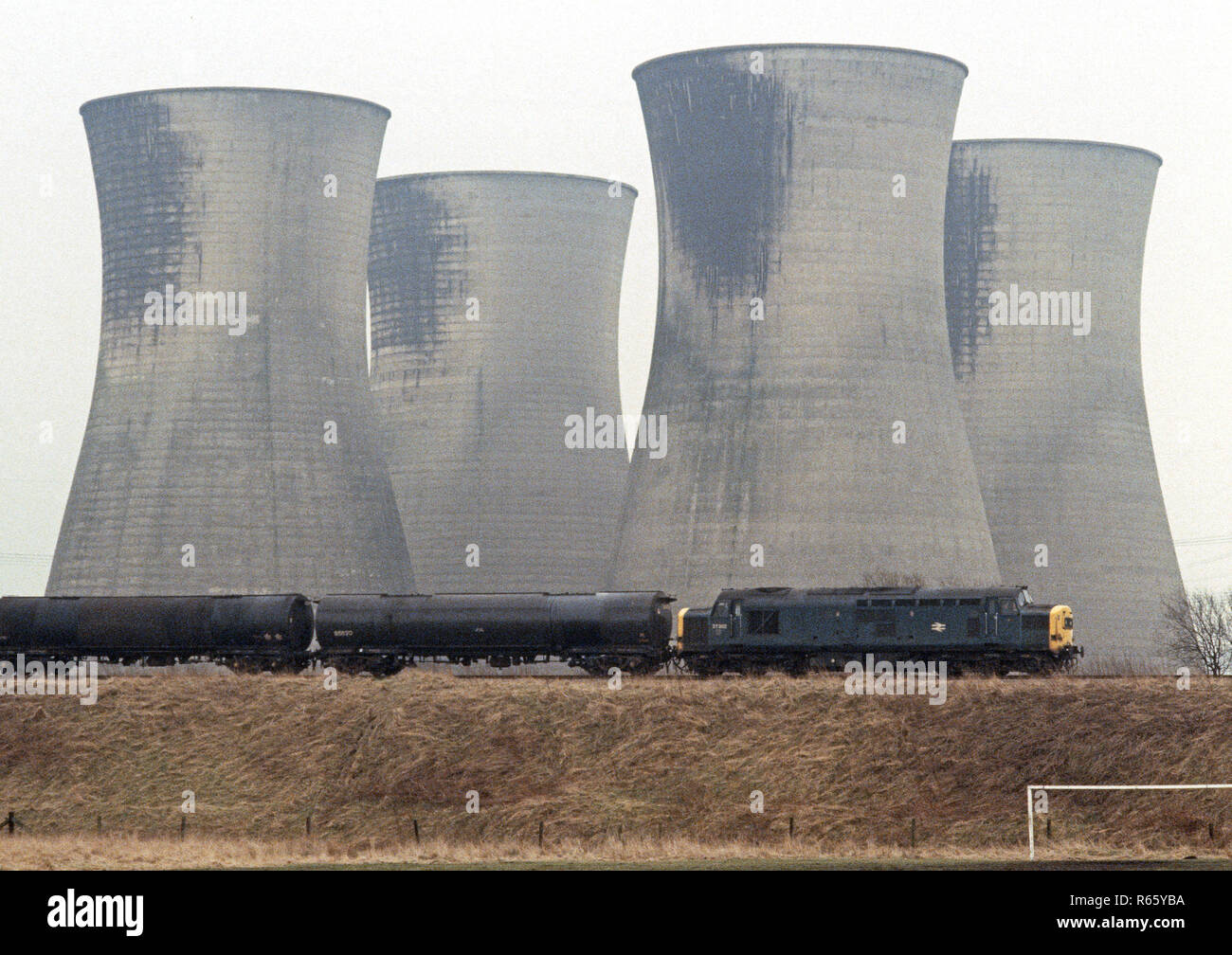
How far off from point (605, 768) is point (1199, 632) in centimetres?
3857

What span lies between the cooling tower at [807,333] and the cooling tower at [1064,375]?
14.0 metres

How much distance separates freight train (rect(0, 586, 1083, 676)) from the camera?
39.5 metres

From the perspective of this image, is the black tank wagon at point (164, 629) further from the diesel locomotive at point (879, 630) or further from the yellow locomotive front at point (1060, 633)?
the yellow locomotive front at point (1060, 633)

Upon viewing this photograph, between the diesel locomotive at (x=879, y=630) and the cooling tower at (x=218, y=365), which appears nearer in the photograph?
the diesel locomotive at (x=879, y=630)

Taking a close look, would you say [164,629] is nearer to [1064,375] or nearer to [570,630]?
[570,630]

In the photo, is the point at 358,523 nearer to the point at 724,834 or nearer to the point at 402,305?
the point at 402,305

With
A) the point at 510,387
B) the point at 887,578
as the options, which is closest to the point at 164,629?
the point at 887,578

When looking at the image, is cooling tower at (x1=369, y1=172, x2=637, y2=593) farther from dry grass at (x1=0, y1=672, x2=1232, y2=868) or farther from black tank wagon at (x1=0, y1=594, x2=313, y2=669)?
dry grass at (x1=0, y1=672, x2=1232, y2=868)

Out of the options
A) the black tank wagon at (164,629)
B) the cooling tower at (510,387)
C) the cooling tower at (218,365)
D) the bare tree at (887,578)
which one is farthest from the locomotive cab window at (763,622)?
the cooling tower at (510,387)

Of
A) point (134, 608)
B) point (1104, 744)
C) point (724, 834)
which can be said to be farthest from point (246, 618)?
point (1104, 744)

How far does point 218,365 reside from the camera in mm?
61312

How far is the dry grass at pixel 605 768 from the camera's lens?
96.5 ft

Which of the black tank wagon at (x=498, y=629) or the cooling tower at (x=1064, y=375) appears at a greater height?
the cooling tower at (x=1064, y=375)

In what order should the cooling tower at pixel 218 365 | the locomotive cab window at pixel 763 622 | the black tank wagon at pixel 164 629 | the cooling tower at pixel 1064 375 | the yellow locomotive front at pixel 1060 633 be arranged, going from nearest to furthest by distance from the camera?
the yellow locomotive front at pixel 1060 633 → the locomotive cab window at pixel 763 622 → the black tank wagon at pixel 164 629 → the cooling tower at pixel 218 365 → the cooling tower at pixel 1064 375
